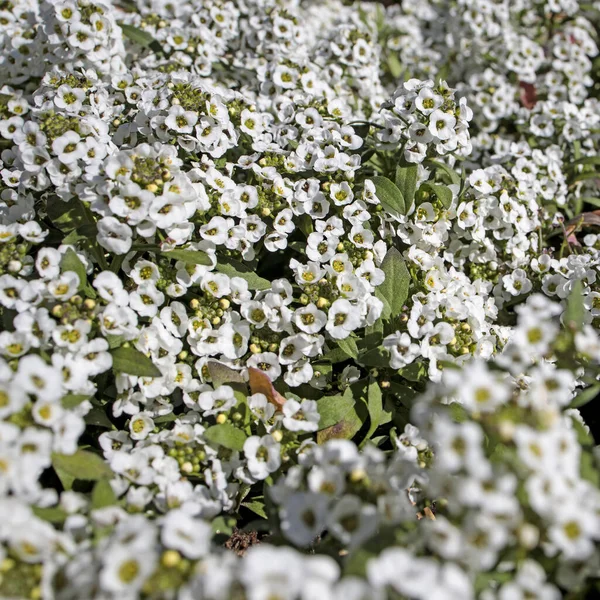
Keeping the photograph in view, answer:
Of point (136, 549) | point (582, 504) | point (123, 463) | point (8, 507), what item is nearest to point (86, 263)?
point (123, 463)

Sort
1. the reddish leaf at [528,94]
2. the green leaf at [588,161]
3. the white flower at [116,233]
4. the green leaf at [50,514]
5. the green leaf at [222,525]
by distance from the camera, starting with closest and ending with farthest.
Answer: the green leaf at [50,514], the green leaf at [222,525], the white flower at [116,233], the green leaf at [588,161], the reddish leaf at [528,94]

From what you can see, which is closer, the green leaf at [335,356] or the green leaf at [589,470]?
the green leaf at [589,470]

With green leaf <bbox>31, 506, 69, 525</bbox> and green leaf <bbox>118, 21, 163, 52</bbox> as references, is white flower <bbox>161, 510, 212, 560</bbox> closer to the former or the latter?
green leaf <bbox>31, 506, 69, 525</bbox>

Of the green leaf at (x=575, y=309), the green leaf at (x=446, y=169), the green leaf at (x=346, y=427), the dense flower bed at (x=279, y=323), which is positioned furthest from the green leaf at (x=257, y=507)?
the green leaf at (x=446, y=169)

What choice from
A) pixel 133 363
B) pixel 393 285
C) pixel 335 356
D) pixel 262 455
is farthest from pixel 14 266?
pixel 393 285

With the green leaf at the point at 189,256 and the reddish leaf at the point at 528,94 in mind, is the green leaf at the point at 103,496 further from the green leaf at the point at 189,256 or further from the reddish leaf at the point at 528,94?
the reddish leaf at the point at 528,94

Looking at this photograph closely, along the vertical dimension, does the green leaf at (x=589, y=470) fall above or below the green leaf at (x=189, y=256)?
above

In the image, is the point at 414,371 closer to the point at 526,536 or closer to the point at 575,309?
the point at 575,309

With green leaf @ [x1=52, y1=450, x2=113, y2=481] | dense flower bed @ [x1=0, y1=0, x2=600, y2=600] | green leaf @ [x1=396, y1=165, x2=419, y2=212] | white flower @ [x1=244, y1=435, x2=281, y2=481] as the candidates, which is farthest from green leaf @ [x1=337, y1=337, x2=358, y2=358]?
green leaf @ [x1=52, y1=450, x2=113, y2=481]
